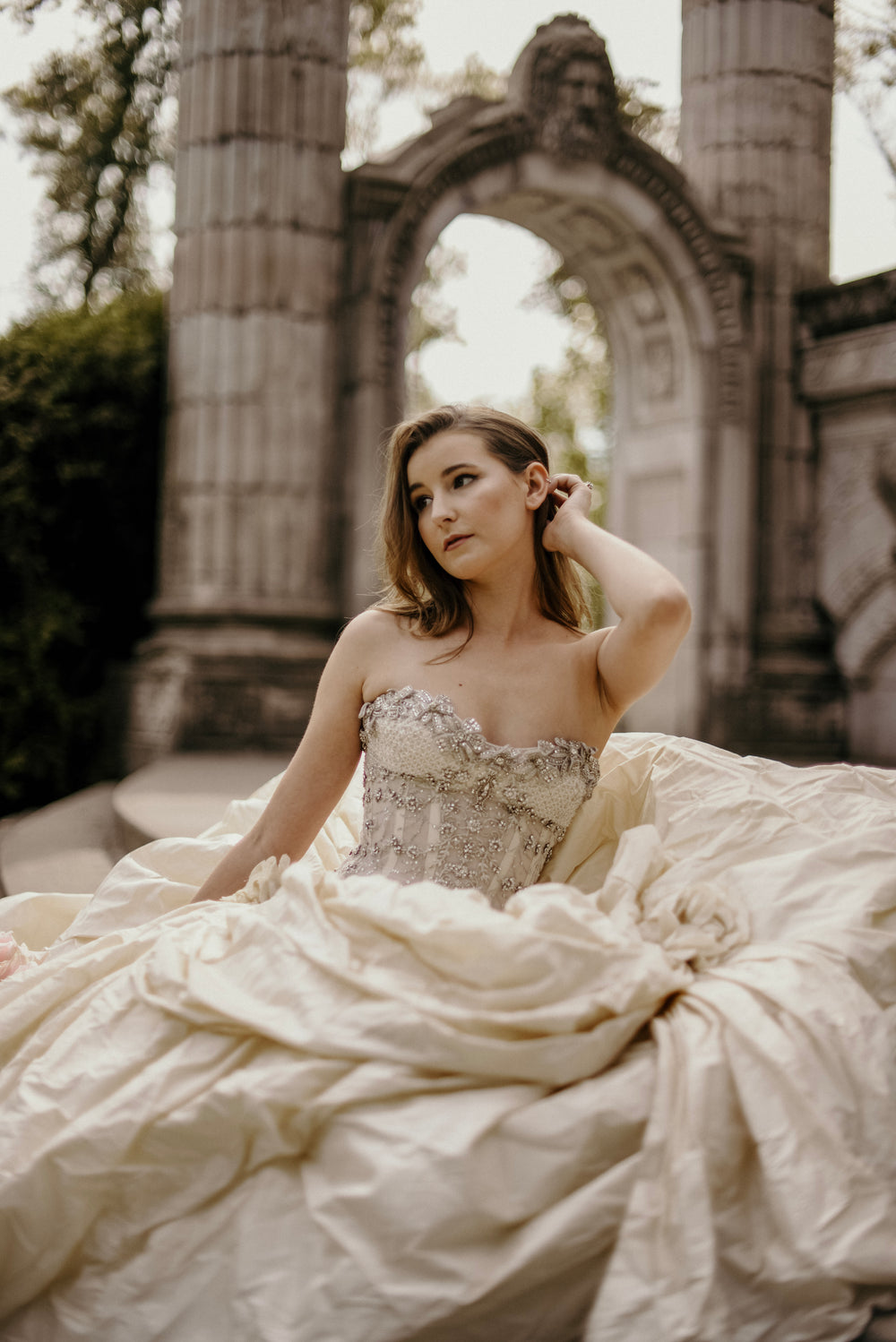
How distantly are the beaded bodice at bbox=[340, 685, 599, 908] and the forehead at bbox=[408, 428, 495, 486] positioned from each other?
0.48 meters

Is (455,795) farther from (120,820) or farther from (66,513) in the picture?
(66,513)

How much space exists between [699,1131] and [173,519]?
6.50 metres

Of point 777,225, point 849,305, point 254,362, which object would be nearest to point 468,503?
point 254,362

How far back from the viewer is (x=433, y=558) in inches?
96.7

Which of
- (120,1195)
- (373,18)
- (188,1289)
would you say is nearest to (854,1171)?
(188,1289)

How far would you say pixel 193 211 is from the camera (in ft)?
23.9

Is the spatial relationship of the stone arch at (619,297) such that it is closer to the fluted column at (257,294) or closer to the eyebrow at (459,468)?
the fluted column at (257,294)

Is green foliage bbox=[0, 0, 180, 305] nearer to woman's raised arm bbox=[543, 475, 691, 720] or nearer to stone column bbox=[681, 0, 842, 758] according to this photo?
stone column bbox=[681, 0, 842, 758]

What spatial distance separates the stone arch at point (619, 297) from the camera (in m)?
7.43

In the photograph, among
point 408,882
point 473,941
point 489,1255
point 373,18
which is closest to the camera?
point 489,1255

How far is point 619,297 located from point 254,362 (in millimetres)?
3558

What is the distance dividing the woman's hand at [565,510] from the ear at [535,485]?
0.03 metres

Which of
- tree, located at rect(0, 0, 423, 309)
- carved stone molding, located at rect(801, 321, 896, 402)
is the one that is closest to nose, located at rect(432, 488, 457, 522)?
carved stone molding, located at rect(801, 321, 896, 402)

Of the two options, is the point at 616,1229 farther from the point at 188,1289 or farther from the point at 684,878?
the point at 684,878
